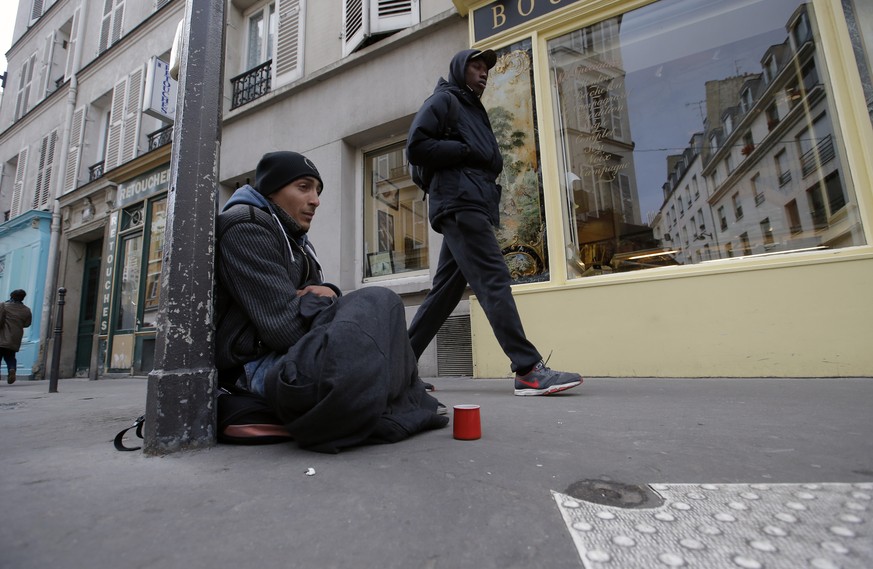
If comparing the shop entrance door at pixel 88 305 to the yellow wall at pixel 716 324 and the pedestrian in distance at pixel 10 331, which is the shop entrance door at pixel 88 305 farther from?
the yellow wall at pixel 716 324

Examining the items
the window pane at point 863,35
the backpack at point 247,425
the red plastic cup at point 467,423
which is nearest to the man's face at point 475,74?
the red plastic cup at point 467,423

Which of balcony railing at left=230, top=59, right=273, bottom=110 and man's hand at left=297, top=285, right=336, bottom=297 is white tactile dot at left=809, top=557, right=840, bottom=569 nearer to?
man's hand at left=297, top=285, right=336, bottom=297

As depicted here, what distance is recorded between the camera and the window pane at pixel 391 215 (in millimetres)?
5895

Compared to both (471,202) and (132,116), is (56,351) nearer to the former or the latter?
(471,202)

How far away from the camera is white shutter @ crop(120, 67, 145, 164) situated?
9.59 metres

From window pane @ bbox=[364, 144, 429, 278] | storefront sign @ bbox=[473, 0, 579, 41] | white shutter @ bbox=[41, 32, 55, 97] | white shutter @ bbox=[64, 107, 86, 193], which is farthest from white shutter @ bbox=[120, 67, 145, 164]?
storefront sign @ bbox=[473, 0, 579, 41]

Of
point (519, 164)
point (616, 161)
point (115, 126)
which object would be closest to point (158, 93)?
point (115, 126)

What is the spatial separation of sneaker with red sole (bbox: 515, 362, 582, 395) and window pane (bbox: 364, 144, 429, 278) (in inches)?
132

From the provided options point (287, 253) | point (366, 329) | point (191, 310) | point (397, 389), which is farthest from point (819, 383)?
point (191, 310)

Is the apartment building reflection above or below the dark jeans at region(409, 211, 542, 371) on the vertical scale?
above

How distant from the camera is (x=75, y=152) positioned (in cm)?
1091

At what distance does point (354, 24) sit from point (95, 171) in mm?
8553

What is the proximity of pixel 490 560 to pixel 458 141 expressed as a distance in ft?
7.62

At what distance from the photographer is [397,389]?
156cm
